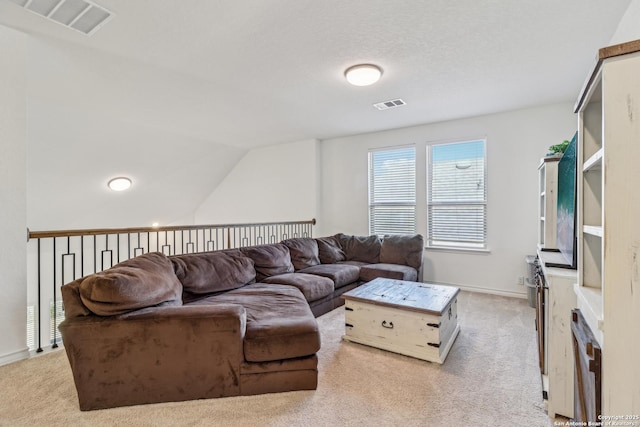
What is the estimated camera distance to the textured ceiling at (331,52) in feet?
6.66

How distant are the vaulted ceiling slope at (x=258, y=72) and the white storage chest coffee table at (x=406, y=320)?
6.79ft

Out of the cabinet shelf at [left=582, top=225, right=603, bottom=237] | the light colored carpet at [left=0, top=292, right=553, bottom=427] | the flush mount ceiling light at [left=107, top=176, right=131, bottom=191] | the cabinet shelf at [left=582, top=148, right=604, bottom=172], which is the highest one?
the flush mount ceiling light at [left=107, top=176, right=131, bottom=191]

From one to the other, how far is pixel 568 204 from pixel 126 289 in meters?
2.76

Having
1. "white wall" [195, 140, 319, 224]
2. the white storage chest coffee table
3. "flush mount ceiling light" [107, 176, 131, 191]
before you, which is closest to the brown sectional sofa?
the white storage chest coffee table

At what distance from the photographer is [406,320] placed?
8.09ft

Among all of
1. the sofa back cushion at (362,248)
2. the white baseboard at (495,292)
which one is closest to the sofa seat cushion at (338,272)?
the sofa back cushion at (362,248)

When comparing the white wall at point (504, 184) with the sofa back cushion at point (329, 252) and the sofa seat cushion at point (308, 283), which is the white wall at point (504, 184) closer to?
the sofa back cushion at point (329, 252)

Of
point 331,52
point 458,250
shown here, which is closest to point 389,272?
point 458,250

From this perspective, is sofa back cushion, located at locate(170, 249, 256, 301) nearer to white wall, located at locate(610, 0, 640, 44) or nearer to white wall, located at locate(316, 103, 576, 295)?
white wall, located at locate(316, 103, 576, 295)

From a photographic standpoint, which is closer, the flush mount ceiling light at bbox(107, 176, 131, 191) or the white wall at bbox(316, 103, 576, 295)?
the white wall at bbox(316, 103, 576, 295)

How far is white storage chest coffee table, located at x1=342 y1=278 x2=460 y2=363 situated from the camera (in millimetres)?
2363

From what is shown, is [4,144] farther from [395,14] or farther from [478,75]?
[478,75]

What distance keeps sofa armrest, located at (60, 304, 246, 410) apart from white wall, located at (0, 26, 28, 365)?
1052 mm

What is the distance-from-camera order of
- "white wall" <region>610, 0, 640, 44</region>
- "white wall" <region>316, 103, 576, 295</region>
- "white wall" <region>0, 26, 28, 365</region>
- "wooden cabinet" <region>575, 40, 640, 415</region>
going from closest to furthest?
"wooden cabinet" <region>575, 40, 640, 415</region> → "white wall" <region>610, 0, 640, 44</region> → "white wall" <region>0, 26, 28, 365</region> → "white wall" <region>316, 103, 576, 295</region>
